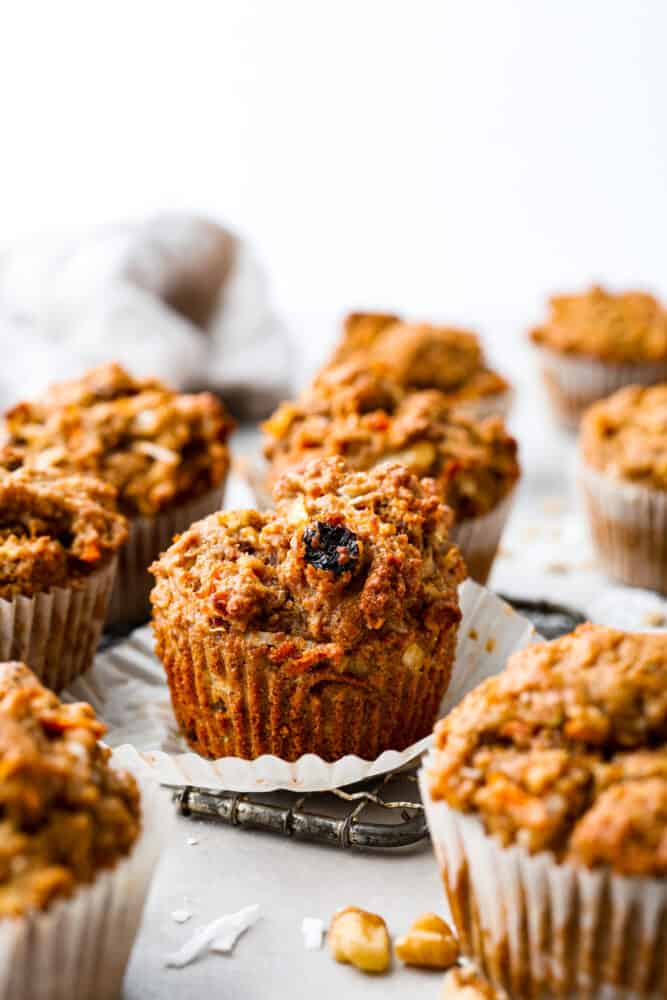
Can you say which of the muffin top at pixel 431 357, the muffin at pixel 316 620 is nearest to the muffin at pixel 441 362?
the muffin top at pixel 431 357

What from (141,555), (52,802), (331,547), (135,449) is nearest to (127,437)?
(135,449)

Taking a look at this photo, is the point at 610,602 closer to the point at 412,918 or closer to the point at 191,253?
the point at 412,918

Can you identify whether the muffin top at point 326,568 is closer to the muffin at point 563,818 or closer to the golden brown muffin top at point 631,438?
the muffin at point 563,818

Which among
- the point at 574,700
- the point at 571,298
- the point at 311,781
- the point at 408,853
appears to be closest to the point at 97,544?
the point at 311,781

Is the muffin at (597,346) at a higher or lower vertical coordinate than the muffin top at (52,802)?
lower

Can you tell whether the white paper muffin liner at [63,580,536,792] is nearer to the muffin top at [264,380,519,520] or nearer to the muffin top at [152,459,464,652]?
the muffin top at [152,459,464,652]

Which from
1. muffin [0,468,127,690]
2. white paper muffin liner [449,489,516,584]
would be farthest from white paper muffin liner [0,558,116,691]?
white paper muffin liner [449,489,516,584]
